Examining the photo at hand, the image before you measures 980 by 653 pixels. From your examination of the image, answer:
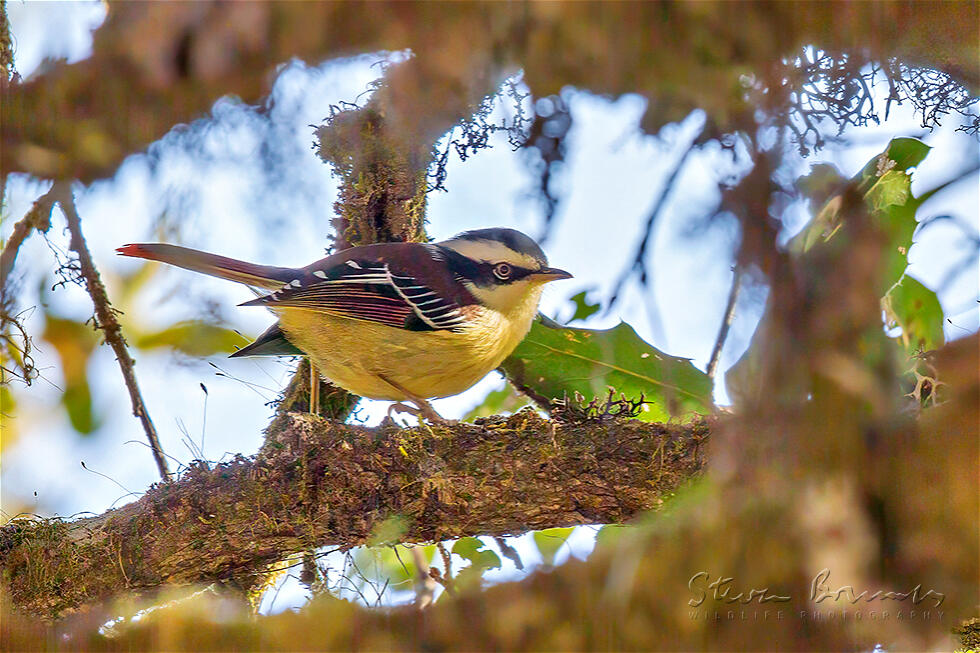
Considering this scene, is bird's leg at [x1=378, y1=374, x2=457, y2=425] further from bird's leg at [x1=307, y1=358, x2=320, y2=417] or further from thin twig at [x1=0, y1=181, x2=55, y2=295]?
thin twig at [x1=0, y1=181, x2=55, y2=295]

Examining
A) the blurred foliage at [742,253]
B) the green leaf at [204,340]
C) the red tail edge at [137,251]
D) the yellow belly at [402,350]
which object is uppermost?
the green leaf at [204,340]

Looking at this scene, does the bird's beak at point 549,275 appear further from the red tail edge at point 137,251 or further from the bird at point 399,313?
the red tail edge at point 137,251

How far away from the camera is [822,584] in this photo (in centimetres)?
63

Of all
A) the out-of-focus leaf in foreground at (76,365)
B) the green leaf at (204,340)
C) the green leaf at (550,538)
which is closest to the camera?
the green leaf at (550,538)

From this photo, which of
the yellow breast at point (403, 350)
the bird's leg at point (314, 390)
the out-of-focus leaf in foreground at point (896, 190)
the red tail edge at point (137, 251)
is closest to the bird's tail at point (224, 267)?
the red tail edge at point (137, 251)

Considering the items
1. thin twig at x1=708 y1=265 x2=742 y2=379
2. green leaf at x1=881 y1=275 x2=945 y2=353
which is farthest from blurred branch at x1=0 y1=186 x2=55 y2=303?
green leaf at x1=881 y1=275 x2=945 y2=353

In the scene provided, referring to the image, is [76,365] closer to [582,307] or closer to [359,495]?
[359,495]

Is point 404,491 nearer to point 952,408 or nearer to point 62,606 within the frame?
point 62,606

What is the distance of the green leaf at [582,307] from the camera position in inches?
96.7

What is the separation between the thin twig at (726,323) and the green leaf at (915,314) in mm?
376

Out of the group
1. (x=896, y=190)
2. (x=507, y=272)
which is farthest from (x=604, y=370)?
(x=896, y=190)

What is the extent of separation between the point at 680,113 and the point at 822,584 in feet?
2.83

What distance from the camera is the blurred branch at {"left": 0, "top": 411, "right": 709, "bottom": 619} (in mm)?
2051

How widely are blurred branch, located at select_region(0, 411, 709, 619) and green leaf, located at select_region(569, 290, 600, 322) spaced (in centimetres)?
47
